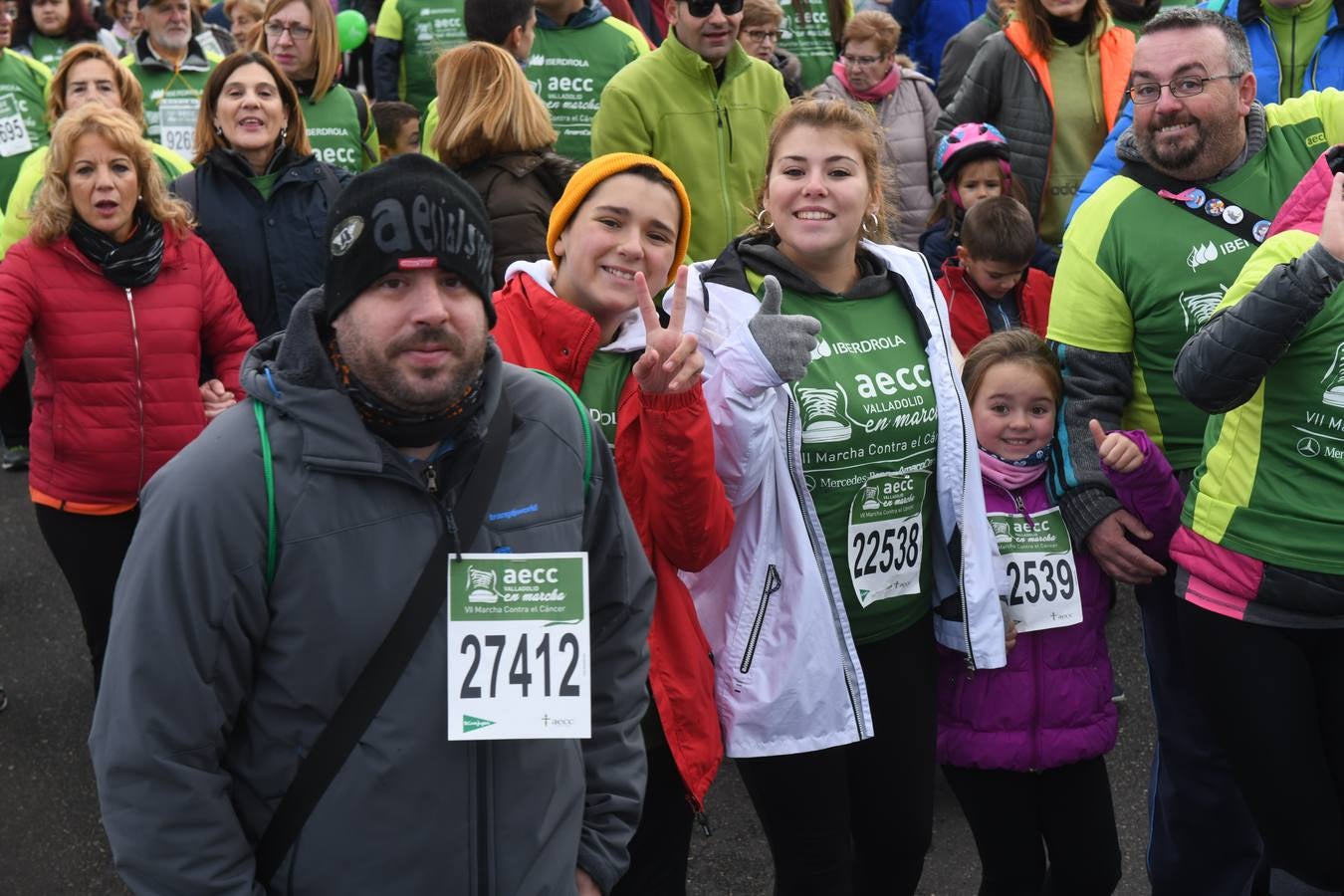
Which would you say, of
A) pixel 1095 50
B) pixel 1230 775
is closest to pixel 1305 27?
pixel 1095 50

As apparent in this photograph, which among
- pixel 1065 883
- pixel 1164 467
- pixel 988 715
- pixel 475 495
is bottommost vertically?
pixel 1065 883

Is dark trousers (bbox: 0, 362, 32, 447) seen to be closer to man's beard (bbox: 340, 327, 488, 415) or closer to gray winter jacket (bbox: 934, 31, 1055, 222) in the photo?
gray winter jacket (bbox: 934, 31, 1055, 222)

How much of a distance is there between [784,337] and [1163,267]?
1234 mm

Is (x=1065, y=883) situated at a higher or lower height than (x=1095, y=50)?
lower

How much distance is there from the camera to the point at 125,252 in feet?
16.0

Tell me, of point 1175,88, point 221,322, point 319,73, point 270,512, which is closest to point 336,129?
point 319,73

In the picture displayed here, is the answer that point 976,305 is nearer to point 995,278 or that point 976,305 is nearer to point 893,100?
point 995,278

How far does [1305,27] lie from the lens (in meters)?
4.95

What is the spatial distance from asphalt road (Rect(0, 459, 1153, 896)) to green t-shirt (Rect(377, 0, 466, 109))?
11.5 ft

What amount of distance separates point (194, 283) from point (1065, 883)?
331 cm

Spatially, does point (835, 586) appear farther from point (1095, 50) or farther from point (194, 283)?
point (1095, 50)

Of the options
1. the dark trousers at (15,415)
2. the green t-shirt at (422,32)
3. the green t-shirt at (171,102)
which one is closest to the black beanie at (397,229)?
the green t-shirt at (171,102)

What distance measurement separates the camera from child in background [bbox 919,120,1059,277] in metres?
5.82

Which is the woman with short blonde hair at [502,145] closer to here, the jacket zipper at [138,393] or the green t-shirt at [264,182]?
the green t-shirt at [264,182]
